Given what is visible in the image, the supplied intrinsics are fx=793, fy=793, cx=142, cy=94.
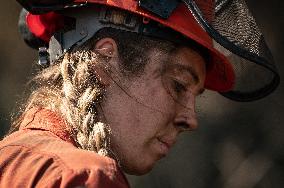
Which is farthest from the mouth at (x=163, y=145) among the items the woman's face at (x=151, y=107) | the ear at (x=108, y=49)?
the ear at (x=108, y=49)

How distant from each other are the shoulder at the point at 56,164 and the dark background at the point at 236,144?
192cm

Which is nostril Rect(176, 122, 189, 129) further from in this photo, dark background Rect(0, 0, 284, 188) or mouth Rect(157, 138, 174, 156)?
dark background Rect(0, 0, 284, 188)

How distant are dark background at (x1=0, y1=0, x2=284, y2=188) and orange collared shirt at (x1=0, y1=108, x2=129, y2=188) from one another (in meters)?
1.86

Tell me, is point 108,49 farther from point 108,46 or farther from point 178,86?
point 178,86

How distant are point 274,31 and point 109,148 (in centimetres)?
171

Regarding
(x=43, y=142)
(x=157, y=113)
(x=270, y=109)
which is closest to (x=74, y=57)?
(x=157, y=113)

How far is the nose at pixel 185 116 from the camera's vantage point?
279 centimetres

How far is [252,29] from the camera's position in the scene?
9.68 feet

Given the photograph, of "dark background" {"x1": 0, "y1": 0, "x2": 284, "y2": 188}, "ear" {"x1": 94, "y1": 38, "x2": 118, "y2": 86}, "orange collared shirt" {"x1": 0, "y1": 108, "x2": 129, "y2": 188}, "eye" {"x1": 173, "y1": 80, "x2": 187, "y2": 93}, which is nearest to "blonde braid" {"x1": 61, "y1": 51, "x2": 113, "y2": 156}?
"ear" {"x1": 94, "y1": 38, "x2": 118, "y2": 86}

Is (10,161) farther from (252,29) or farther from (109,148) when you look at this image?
(252,29)

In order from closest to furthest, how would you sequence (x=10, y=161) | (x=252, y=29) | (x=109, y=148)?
1. (x=10, y=161)
2. (x=109, y=148)
3. (x=252, y=29)

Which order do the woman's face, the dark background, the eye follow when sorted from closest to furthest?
the woman's face < the eye < the dark background

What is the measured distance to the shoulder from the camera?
2041mm

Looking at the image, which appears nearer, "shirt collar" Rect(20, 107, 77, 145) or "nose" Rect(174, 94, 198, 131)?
"shirt collar" Rect(20, 107, 77, 145)
